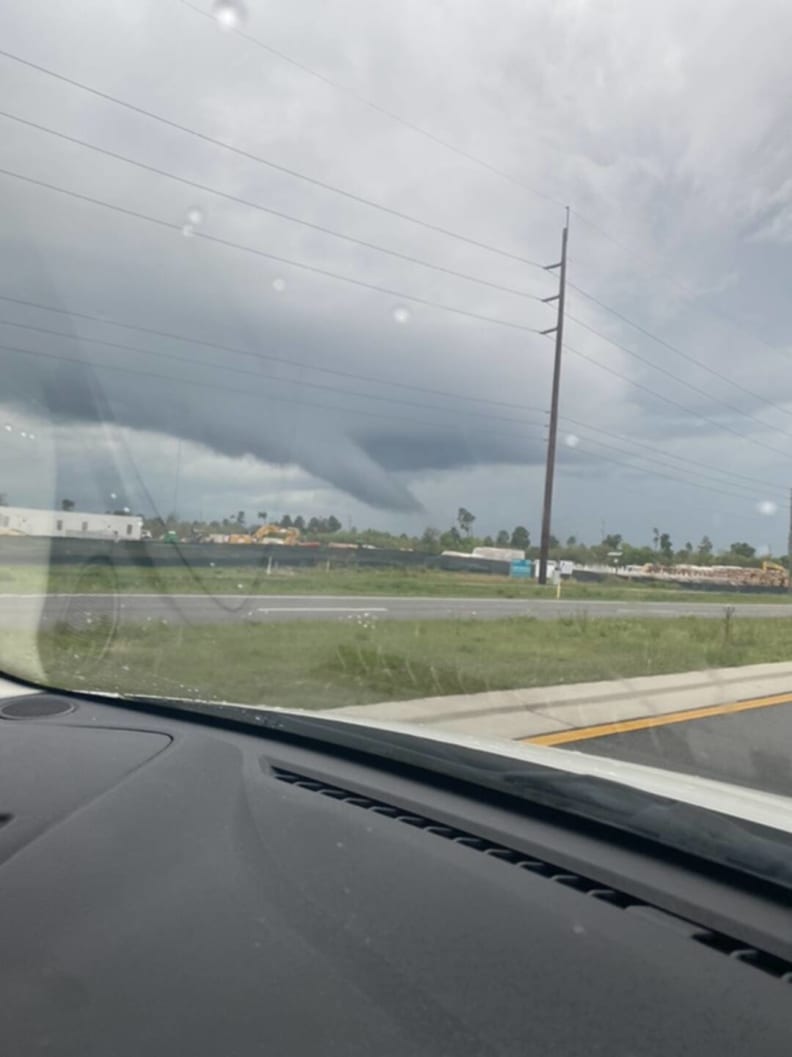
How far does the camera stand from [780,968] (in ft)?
6.90

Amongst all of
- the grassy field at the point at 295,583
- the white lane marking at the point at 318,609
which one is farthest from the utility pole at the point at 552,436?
the white lane marking at the point at 318,609

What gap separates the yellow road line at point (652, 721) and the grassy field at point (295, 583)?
5400mm

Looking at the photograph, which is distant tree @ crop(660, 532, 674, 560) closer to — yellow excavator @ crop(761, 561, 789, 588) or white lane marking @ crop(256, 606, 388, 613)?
yellow excavator @ crop(761, 561, 789, 588)

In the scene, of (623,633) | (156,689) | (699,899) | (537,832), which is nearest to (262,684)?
(156,689)

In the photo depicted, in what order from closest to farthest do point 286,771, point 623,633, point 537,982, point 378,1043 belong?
point 378,1043 → point 537,982 → point 286,771 → point 623,633

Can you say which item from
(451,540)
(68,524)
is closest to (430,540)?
(451,540)

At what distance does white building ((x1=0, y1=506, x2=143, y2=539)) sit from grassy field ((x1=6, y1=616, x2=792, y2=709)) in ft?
6.59

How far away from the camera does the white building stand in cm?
1184

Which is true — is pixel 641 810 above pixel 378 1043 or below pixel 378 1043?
above

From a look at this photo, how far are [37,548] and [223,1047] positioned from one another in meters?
12.3

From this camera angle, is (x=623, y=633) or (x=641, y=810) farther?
(x=623, y=633)

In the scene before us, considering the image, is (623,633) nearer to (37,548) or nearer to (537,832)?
(37,548)

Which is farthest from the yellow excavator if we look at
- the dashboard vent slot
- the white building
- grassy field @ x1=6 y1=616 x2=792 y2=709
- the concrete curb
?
the dashboard vent slot

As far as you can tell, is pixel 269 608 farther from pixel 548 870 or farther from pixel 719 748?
pixel 548 870
